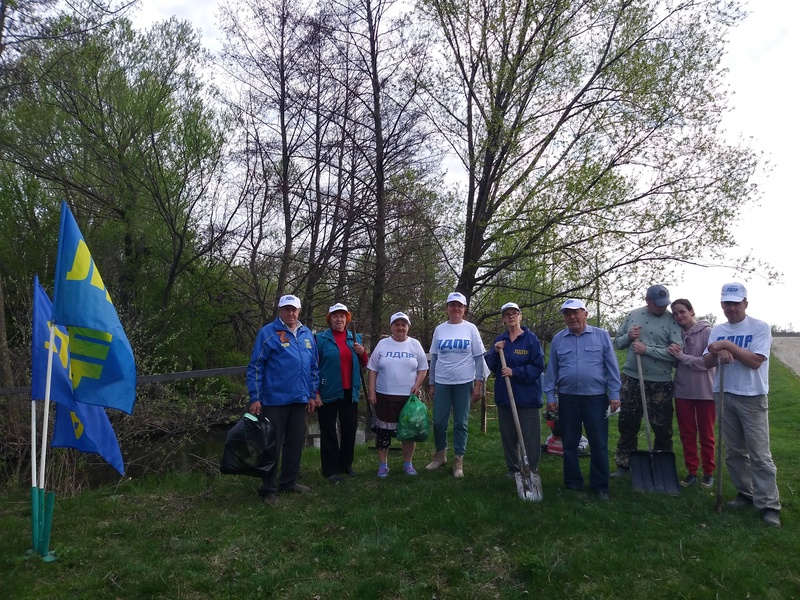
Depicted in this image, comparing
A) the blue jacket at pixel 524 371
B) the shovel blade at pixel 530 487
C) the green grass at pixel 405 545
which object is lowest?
the green grass at pixel 405 545

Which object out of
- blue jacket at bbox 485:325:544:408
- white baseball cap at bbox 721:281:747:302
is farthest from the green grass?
white baseball cap at bbox 721:281:747:302

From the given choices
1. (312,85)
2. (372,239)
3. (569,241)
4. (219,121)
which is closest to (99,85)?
(219,121)

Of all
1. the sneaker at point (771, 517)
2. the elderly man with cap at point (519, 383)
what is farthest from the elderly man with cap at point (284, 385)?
the sneaker at point (771, 517)

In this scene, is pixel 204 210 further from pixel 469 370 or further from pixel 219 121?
pixel 469 370

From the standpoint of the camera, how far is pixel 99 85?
40.1 feet

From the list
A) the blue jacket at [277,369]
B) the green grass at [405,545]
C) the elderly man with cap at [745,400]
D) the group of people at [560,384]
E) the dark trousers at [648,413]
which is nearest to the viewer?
the green grass at [405,545]

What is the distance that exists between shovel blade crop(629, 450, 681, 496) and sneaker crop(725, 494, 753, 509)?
48 cm

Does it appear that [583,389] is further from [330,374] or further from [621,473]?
[330,374]

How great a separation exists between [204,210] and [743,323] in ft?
35.1

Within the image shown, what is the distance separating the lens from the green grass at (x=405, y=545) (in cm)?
361

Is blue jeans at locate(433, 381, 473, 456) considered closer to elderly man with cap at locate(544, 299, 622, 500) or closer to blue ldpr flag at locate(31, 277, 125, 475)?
elderly man with cap at locate(544, 299, 622, 500)

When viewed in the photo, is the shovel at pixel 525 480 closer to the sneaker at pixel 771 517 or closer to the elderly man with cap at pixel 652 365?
the elderly man with cap at pixel 652 365

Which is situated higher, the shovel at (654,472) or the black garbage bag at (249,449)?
the black garbage bag at (249,449)

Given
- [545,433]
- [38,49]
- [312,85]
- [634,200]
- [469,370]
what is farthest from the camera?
[312,85]
